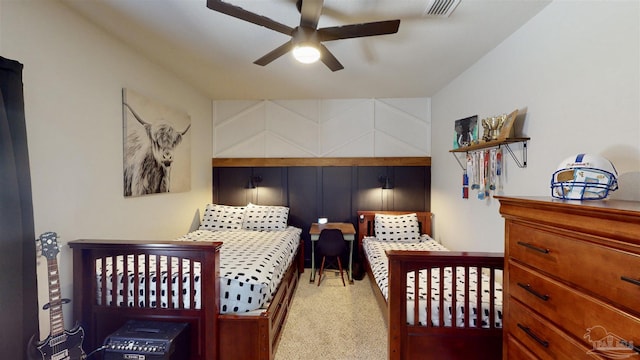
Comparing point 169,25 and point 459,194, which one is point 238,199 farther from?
point 459,194

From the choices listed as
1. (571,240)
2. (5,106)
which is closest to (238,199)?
(5,106)

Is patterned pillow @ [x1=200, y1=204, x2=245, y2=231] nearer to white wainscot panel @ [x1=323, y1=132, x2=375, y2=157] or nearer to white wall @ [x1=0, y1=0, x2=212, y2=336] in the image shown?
white wall @ [x1=0, y1=0, x2=212, y2=336]

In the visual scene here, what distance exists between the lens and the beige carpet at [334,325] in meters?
2.01

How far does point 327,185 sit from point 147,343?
8.97 ft

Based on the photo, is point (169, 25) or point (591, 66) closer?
point (591, 66)

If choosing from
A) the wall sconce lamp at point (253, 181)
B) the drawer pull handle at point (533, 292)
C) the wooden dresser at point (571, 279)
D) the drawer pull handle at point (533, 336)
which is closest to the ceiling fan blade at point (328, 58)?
the wooden dresser at point (571, 279)

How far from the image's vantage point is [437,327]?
160 cm

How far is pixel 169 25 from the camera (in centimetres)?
190

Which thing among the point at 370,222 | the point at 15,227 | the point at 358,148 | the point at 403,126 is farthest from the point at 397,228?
the point at 15,227

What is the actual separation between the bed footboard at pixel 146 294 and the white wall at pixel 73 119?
0.11 metres

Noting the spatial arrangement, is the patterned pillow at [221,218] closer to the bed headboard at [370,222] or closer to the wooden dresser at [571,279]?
the bed headboard at [370,222]

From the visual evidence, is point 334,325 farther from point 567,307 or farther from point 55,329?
point 55,329

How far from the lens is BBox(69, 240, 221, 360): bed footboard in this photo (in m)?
1.66

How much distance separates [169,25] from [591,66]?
2.71 meters
